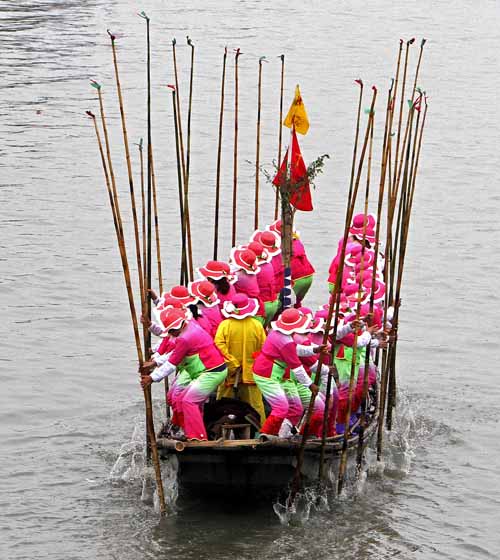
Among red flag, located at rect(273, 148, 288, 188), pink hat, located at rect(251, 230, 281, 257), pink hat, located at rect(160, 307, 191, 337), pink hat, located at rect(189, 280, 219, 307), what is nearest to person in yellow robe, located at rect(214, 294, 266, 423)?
pink hat, located at rect(189, 280, 219, 307)

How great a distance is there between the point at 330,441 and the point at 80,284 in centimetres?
862

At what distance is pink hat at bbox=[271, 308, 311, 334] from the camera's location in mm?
11062

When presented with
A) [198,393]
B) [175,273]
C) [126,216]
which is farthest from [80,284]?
[198,393]

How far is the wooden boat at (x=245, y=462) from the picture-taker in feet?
35.4

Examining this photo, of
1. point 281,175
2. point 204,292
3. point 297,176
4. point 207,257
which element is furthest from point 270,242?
point 207,257

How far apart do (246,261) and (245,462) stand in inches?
96.3

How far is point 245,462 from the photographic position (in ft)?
35.9

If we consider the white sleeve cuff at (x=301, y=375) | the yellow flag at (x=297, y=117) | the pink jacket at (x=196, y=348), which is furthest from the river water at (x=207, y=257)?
the yellow flag at (x=297, y=117)

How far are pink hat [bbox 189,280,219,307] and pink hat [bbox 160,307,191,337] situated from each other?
0.64 m

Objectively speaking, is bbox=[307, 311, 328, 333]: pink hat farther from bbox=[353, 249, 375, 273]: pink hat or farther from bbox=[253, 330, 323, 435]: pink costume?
bbox=[353, 249, 375, 273]: pink hat

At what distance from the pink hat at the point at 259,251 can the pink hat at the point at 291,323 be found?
1941mm

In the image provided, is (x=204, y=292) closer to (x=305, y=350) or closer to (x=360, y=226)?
(x=305, y=350)

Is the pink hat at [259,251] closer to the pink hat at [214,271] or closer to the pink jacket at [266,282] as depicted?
the pink jacket at [266,282]

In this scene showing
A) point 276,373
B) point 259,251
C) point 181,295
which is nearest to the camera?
point 276,373
